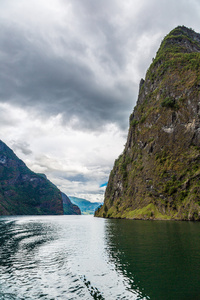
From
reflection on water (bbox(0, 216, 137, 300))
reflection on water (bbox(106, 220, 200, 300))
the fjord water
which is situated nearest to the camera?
reflection on water (bbox(106, 220, 200, 300))

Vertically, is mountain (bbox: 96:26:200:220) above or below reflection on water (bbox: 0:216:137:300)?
above

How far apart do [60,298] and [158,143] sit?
431ft

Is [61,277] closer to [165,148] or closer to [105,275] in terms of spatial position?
[105,275]

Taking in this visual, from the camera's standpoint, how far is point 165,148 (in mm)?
131000

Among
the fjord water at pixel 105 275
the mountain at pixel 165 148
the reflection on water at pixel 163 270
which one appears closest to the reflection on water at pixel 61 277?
the fjord water at pixel 105 275

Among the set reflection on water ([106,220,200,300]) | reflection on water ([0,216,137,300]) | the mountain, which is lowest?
reflection on water ([0,216,137,300])

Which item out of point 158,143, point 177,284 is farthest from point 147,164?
point 177,284

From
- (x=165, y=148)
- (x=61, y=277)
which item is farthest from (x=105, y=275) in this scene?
(x=165, y=148)

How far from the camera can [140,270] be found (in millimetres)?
22609

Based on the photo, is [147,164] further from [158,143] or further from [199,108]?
[199,108]

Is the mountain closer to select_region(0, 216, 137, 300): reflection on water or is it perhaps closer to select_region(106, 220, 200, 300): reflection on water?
select_region(106, 220, 200, 300): reflection on water

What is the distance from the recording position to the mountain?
4326 inches

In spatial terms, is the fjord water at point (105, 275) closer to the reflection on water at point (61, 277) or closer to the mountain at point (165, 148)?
the reflection on water at point (61, 277)

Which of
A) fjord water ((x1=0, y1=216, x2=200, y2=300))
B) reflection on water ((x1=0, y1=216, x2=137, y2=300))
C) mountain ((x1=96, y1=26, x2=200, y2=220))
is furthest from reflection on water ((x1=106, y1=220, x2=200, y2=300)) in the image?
mountain ((x1=96, y1=26, x2=200, y2=220))
